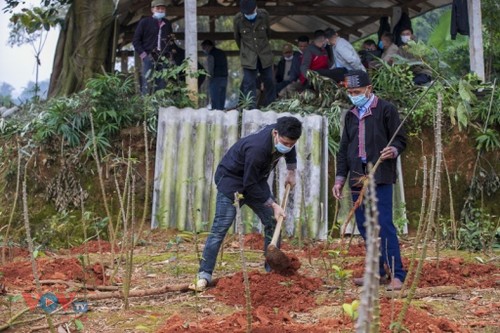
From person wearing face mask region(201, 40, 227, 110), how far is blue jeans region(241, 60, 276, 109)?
1623 mm

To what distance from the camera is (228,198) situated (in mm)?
6867

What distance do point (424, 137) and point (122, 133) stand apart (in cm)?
371

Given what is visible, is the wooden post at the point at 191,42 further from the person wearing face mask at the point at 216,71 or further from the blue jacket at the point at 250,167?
the blue jacket at the point at 250,167

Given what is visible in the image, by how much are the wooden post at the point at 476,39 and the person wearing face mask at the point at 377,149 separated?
5.00 metres

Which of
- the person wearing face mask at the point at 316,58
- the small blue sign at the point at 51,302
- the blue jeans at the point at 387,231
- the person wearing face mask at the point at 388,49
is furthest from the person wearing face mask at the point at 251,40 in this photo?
the small blue sign at the point at 51,302

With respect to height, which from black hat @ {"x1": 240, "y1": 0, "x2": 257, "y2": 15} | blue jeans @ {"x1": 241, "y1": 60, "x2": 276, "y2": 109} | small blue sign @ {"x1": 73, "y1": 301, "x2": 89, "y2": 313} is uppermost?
black hat @ {"x1": 240, "y1": 0, "x2": 257, "y2": 15}

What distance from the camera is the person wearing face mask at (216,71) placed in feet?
43.8

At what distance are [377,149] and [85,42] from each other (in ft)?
22.1

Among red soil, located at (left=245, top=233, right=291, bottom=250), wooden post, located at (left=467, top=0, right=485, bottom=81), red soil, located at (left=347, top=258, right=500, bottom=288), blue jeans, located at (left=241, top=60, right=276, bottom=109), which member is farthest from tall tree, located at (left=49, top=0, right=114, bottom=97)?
red soil, located at (left=347, top=258, right=500, bottom=288)

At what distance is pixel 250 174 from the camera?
259 inches

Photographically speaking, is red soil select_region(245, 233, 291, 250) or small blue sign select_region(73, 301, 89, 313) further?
red soil select_region(245, 233, 291, 250)

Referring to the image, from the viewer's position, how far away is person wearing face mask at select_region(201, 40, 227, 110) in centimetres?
1335

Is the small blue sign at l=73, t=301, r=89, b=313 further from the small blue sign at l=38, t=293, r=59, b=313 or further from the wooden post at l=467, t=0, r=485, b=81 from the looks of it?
the wooden post at l=467, t=0, r=485, b=81

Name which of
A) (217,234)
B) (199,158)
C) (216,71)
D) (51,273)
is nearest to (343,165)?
(217,234)
